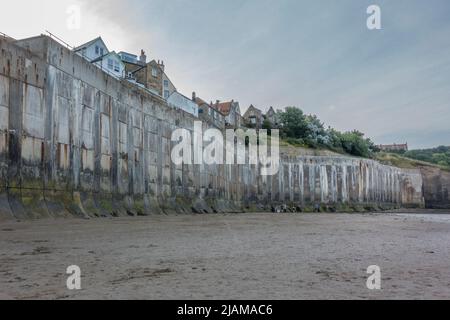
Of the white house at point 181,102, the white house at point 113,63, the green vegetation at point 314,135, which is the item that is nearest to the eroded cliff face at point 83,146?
the white house at point 113,63

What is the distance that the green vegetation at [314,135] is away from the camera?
66188mm

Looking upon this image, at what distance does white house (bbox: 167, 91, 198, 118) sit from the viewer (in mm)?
57128

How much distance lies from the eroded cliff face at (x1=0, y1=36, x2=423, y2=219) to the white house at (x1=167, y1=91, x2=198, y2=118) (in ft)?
101

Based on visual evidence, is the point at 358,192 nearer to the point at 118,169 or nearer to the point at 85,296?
the point at 118,169

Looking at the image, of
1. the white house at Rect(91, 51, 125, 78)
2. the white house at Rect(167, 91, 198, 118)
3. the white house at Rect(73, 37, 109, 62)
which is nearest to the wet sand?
the white house at Rect(73, 37, 109, 62)

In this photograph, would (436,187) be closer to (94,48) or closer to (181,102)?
(181,102)

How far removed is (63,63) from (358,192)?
38029mm

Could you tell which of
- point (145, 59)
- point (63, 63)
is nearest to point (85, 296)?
point (63, 63)

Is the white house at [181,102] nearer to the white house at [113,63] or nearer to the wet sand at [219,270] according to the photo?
the white house at [113,63]

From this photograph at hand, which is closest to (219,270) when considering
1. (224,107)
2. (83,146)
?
(83,146)

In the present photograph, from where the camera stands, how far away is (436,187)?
6397 cm

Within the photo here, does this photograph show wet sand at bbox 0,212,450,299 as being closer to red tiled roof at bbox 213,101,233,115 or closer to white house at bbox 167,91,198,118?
white house at bbox 167,91,198,118

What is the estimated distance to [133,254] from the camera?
4.82 m

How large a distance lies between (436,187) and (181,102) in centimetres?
3966
